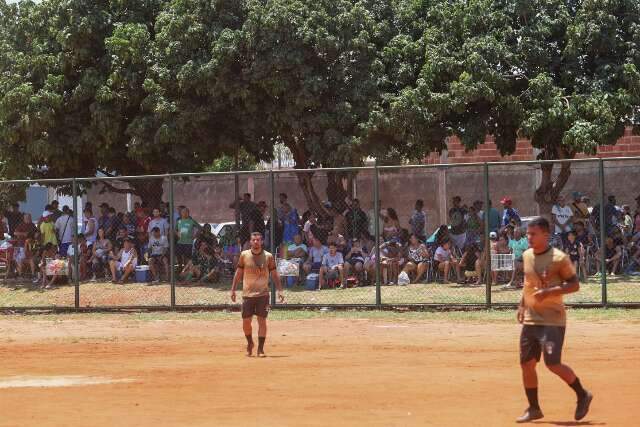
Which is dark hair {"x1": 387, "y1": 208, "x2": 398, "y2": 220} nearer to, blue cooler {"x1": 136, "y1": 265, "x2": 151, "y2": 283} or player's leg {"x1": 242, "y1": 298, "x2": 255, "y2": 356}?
blue cooler {"x1": 136, "y1": 265, "x2": 151, "y2": 283}

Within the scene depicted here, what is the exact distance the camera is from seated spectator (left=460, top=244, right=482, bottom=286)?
21.6m

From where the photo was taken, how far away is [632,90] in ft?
84.9

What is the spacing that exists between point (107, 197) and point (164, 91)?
3613mm

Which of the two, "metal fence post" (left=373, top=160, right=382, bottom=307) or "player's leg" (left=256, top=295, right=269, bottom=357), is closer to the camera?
"player's leg" (left=256, top=295, right=269, bottom=357)

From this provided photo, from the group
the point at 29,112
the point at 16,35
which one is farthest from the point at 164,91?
the point at 16,35

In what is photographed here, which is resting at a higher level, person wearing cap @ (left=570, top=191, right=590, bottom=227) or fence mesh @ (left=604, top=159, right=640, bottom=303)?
person wearing cap @ (left=570, top=191, right=590, bottom=227)

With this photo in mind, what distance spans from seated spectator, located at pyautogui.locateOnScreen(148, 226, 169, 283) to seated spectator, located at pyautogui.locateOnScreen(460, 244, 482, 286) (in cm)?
586

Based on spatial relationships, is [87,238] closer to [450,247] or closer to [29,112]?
[29,112]

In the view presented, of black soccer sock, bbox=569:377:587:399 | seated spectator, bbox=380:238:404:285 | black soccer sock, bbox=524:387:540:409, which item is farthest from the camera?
seated spectator, bbox=380:238:404:285

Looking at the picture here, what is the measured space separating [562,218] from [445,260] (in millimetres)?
2339

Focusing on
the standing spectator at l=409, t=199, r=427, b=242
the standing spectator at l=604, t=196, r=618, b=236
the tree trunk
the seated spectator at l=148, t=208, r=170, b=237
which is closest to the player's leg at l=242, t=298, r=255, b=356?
the standing spectator at l=409, t=199, r=427, b=242

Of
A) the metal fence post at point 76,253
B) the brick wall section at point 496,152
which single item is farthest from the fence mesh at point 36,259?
the brick wall section at point 496,152

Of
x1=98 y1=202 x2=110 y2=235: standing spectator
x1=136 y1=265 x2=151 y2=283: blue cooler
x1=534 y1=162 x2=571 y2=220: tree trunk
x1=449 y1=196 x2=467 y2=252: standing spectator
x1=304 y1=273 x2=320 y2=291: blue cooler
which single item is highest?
x1=534 y1=162 x2=571 y2=220: tree trunk

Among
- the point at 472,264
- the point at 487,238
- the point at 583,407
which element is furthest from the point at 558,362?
the point at 472,264
